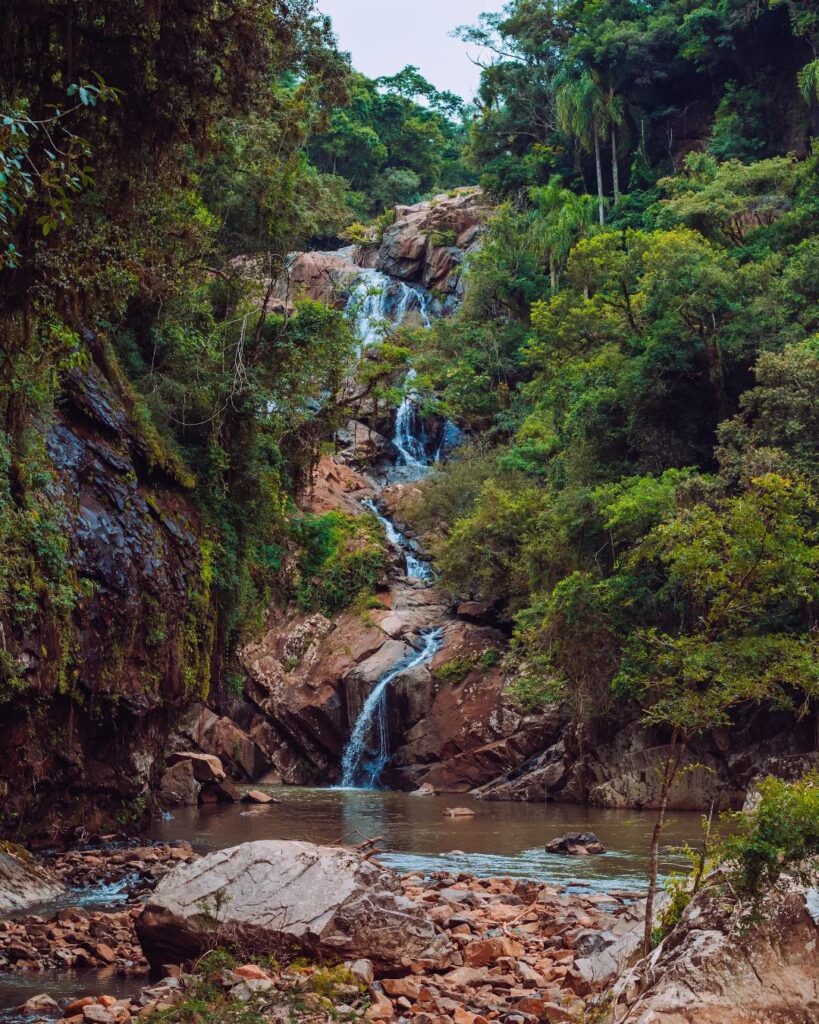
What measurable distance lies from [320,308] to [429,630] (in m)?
13.0

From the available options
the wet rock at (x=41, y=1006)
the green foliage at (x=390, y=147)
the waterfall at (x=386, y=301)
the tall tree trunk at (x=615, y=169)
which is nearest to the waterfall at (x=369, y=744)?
the waterfall at (x=386, y=301)

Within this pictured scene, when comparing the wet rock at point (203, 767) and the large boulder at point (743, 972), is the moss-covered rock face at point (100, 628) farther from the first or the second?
the large boulder at point (743, 972)

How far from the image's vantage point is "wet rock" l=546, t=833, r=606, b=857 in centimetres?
1522

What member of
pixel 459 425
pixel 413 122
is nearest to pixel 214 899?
pixel 459 425

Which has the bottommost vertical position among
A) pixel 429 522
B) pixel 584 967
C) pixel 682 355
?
pixel 584 967

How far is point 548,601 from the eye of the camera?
2389cm

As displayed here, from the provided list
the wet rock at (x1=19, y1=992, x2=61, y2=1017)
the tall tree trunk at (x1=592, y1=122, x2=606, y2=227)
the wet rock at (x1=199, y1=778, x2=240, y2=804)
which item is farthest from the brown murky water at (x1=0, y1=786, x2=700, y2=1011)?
the tall tree trunk at (x1=592, y1=122, x2=606, y2=227)

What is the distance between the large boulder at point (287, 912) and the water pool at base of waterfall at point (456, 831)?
16.3 feet

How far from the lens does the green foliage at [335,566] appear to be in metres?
32.5

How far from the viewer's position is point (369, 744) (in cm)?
2783

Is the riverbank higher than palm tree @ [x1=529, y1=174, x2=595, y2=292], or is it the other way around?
palm tree @ [x1=529, y1=174, x2=595, y2=292]

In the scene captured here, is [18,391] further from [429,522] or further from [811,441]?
[429,522]

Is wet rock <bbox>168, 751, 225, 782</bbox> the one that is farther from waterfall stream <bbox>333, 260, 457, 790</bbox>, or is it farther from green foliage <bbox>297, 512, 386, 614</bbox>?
green foliage <bbox>297, 512, 386, 614</bbox>

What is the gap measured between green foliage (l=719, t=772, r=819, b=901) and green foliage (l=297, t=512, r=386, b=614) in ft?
87.3
